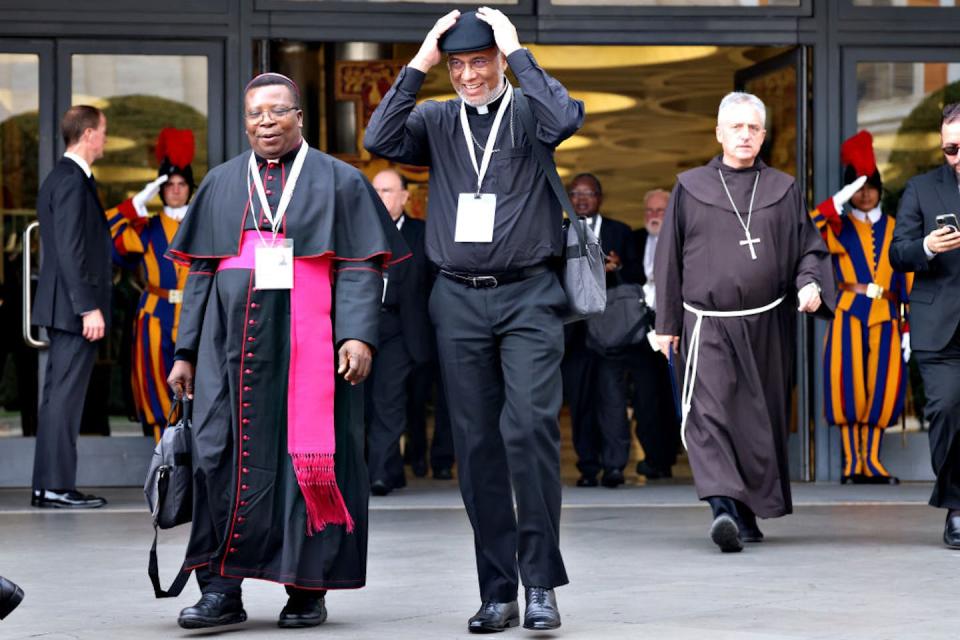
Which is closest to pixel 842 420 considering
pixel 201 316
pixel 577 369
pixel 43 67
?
pixel 577 369

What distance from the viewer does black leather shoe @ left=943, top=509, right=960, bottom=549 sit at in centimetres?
752

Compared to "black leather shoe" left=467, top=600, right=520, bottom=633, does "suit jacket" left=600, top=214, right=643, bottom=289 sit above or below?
above

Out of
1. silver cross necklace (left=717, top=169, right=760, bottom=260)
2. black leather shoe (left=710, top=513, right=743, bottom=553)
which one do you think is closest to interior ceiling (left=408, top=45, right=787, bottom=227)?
silver cross necklace (left=717, top=169, right=760, bottom=260)

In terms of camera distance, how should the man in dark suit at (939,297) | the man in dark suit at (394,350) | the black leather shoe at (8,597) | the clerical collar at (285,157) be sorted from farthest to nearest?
the man in dark suit at (394,350), the man in dark suit at (939,297), the clerical collar at (285,157), the black leather shoe at (8,597)

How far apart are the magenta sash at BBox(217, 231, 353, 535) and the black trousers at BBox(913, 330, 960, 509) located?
10.3 ft

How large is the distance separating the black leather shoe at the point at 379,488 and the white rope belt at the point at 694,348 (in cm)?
277

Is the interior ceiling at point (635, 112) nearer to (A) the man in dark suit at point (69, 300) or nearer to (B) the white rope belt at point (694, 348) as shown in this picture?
(A) the man in dark suit at point (69, 300)

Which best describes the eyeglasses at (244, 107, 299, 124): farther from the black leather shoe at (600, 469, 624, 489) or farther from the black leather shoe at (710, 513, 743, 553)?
the black leather shoe at (600, 469, 624, 489)

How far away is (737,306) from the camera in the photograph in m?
7.79

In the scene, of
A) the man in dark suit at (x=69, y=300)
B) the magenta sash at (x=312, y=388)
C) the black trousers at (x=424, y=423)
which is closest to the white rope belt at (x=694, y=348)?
the magenta sash at (x=312, y=388)

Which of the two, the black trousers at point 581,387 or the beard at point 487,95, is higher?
the beard at point 487,95

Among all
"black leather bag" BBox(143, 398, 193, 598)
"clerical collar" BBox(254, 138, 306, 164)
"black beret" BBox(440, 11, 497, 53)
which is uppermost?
"black beret" BBox(440, 11, 497, 53)

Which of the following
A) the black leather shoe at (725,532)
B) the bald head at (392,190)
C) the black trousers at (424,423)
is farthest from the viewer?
the black trousers at (424,423)

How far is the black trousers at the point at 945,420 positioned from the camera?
25.1 ft
